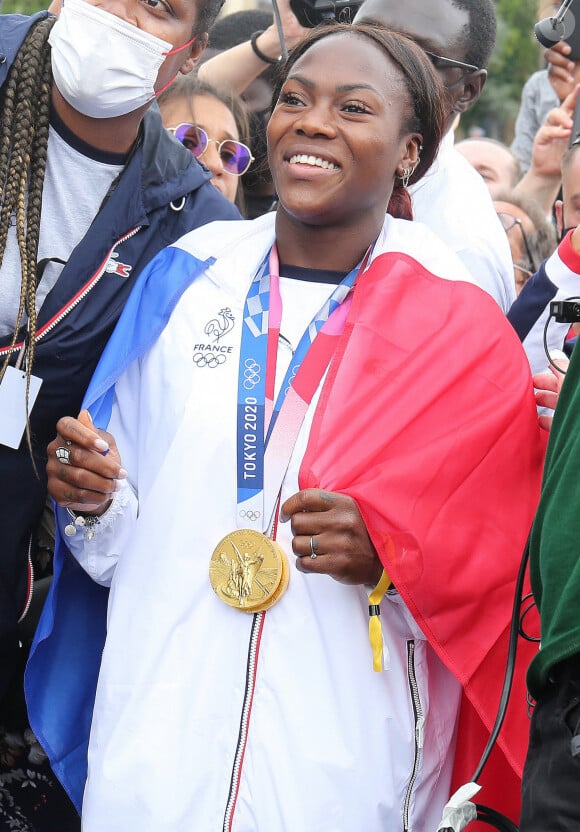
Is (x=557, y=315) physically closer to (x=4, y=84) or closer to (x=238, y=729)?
(x=238, y=729)

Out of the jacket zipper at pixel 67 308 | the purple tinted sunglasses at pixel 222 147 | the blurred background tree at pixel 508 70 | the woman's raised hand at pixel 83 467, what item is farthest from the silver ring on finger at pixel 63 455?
the blurred background tree at pixel 508 70

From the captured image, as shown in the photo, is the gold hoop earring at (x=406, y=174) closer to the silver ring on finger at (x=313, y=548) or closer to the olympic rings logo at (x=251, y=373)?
the olympic rings logo at (x=251, y=373)

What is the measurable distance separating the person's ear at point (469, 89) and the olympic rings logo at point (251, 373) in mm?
1662

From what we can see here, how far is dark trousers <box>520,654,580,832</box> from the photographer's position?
6.07 feet

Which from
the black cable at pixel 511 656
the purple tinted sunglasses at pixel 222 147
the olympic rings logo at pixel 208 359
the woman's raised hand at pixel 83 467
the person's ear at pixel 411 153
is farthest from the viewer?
the purple tinted sunglasses at pixel 222 147

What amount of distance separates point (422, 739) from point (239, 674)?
0.42 meters

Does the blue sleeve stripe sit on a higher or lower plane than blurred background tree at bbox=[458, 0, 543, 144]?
lower

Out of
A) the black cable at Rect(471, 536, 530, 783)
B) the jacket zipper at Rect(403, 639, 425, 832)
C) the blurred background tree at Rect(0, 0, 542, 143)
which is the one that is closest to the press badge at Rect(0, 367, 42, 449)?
the jacket zipper at Rect(403, 639, 425, 832)

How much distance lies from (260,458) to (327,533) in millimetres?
295

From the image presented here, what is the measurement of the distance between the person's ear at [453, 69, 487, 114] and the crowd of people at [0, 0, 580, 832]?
35.1 inches

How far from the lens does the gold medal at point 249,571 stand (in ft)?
8.63

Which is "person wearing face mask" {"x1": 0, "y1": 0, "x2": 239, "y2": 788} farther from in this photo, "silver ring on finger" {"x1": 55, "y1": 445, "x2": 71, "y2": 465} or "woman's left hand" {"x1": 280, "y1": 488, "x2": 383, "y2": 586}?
"woman's left hand" {"x1": 280, "y1": 488, "x2": 383, "y2": 586}

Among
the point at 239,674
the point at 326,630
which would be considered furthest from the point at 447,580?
the point at 239,674

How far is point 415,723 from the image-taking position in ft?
8.68
